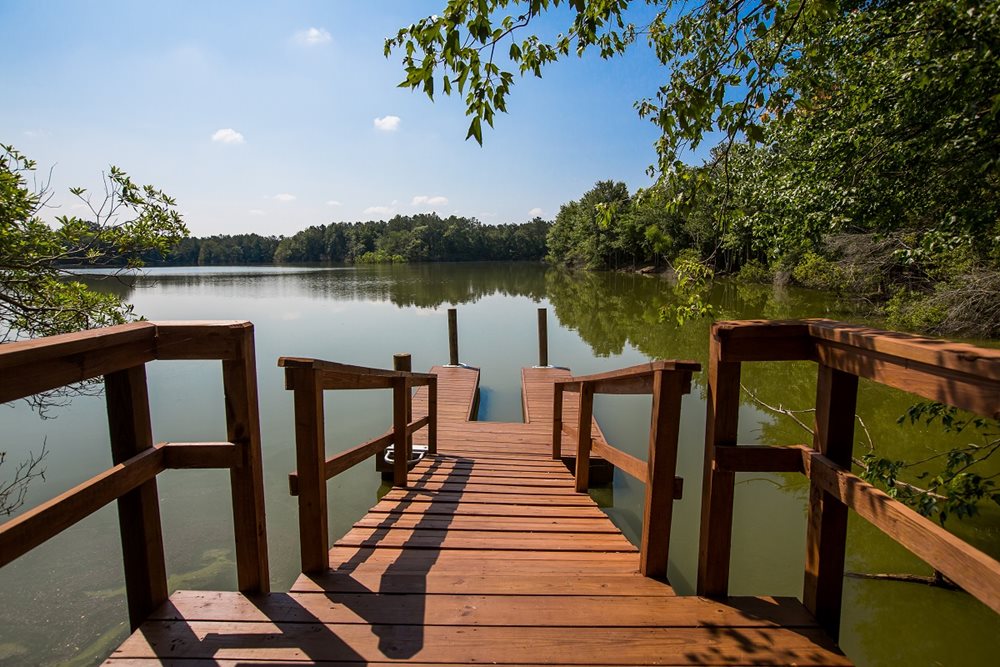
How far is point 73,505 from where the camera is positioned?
1413 mm

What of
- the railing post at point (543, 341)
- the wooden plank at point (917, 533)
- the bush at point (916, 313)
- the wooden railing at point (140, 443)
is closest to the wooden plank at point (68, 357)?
the wooden railing at point (140, 443)

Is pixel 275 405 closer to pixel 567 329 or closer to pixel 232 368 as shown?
pixel 232 368

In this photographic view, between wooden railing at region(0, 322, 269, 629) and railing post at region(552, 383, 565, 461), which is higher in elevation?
wooden railing at region(0, 322, 269, 629)

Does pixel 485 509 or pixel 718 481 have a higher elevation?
pixel 718 481

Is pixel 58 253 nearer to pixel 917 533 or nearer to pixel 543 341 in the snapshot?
pixel 917 533

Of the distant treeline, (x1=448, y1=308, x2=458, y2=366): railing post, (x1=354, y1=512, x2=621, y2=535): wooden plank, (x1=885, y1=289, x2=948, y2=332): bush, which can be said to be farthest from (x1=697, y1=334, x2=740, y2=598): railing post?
the distant treeline

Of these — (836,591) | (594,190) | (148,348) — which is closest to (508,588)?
(836,591)

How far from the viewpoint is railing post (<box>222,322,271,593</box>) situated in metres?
1.86

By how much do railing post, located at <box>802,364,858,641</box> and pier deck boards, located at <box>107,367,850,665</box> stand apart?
11 cm

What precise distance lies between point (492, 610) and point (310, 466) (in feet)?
3.40

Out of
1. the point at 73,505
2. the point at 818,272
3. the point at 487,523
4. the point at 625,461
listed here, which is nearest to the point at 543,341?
the point at 487,523

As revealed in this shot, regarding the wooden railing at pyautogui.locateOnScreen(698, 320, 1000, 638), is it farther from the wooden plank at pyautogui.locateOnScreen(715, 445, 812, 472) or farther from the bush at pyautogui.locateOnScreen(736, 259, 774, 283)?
the bush at pyautogui.locateOnScreen(736, 259, 774, 283)

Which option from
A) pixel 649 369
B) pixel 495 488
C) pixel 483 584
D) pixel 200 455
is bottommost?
pixel 495 488

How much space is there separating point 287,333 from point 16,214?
12.7 m
